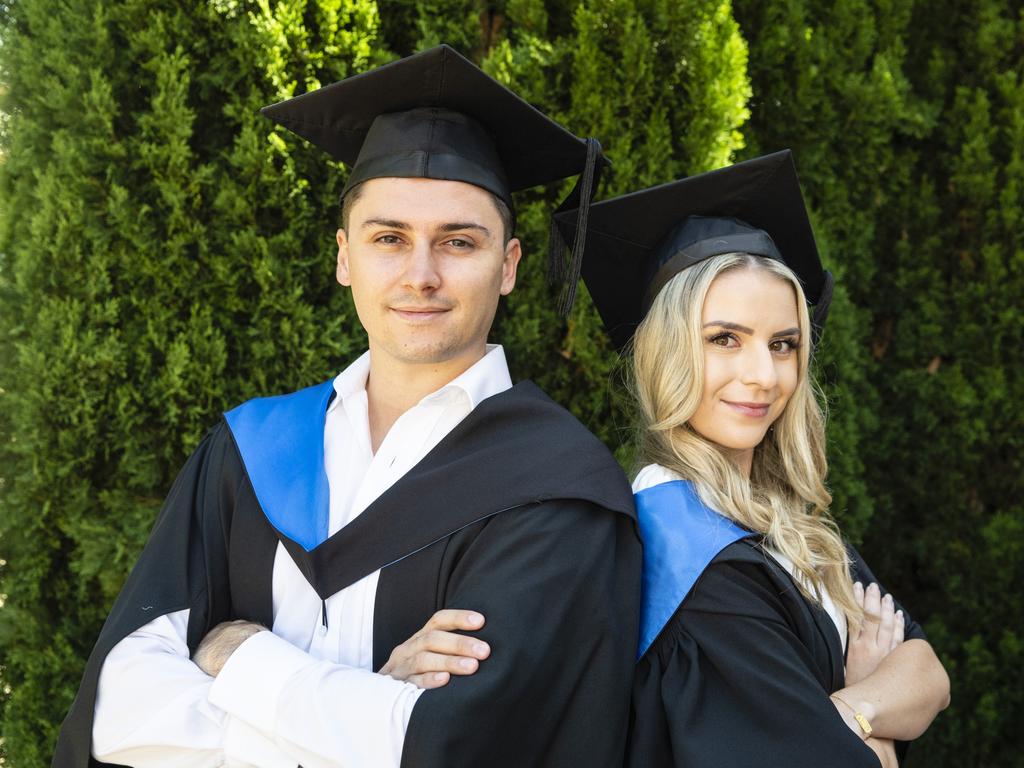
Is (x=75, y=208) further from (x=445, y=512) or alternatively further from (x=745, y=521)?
(x=745, y=521)

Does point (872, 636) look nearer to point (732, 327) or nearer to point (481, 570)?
point (732, 327)

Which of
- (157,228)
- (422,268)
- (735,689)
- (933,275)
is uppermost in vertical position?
(933,275)

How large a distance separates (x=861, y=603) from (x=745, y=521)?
0.52 m

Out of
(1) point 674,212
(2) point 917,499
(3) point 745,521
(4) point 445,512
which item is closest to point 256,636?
(4) point 445,512

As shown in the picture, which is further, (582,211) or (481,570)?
(582,211)

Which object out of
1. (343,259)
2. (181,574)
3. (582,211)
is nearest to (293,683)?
(181,574)

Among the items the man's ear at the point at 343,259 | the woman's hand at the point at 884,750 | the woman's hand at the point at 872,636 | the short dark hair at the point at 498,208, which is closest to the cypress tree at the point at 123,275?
the man's ear at the point at 343,259

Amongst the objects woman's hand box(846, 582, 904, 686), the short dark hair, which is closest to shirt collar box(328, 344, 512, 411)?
the short dark hair

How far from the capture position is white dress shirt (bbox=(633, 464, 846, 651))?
2451 millimetres

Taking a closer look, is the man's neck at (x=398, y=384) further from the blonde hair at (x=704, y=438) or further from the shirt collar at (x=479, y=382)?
the blonde hair at (x=704, y=438)

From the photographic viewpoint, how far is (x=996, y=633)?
445 centimetres

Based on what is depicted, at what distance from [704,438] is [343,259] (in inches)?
44.0

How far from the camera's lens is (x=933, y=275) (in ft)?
15.2

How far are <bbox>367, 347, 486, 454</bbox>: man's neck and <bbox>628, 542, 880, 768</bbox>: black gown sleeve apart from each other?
81cm
